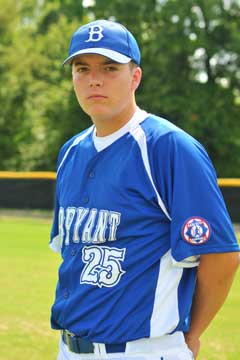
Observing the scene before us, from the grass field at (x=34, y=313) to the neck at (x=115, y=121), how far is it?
3061 mm

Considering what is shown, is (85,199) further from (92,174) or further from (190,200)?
(190,200)

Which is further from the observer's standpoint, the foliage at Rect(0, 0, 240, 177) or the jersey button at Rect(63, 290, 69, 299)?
the foliage at Rect(0, 0, 240, 177)

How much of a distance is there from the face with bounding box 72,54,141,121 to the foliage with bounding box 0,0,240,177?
26.2 meters

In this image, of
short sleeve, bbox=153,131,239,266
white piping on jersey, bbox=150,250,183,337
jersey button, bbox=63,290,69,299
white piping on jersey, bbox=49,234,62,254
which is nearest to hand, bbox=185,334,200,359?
white piping on jersey, bbox=150,250,183,337

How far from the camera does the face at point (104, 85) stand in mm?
2279

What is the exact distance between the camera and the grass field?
5238 mm

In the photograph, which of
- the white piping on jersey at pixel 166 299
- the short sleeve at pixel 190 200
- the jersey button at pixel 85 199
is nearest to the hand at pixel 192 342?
the white piping on jersey at pixel 166 299

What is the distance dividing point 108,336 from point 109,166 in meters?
0.59

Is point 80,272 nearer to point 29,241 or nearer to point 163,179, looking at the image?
point 163,179

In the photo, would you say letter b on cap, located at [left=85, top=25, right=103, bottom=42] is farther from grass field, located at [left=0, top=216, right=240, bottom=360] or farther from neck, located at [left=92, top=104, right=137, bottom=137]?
grass field, located at [left=0, top=216, right=240, bottom=360]

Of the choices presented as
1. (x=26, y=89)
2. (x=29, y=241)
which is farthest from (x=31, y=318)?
(x=26, y=89)

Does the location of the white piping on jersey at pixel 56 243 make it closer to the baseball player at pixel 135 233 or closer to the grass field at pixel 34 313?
the baseball player at pixel 135 233

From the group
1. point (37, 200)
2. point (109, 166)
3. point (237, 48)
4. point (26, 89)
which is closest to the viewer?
point (109, 166)

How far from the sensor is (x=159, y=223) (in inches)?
88.1
